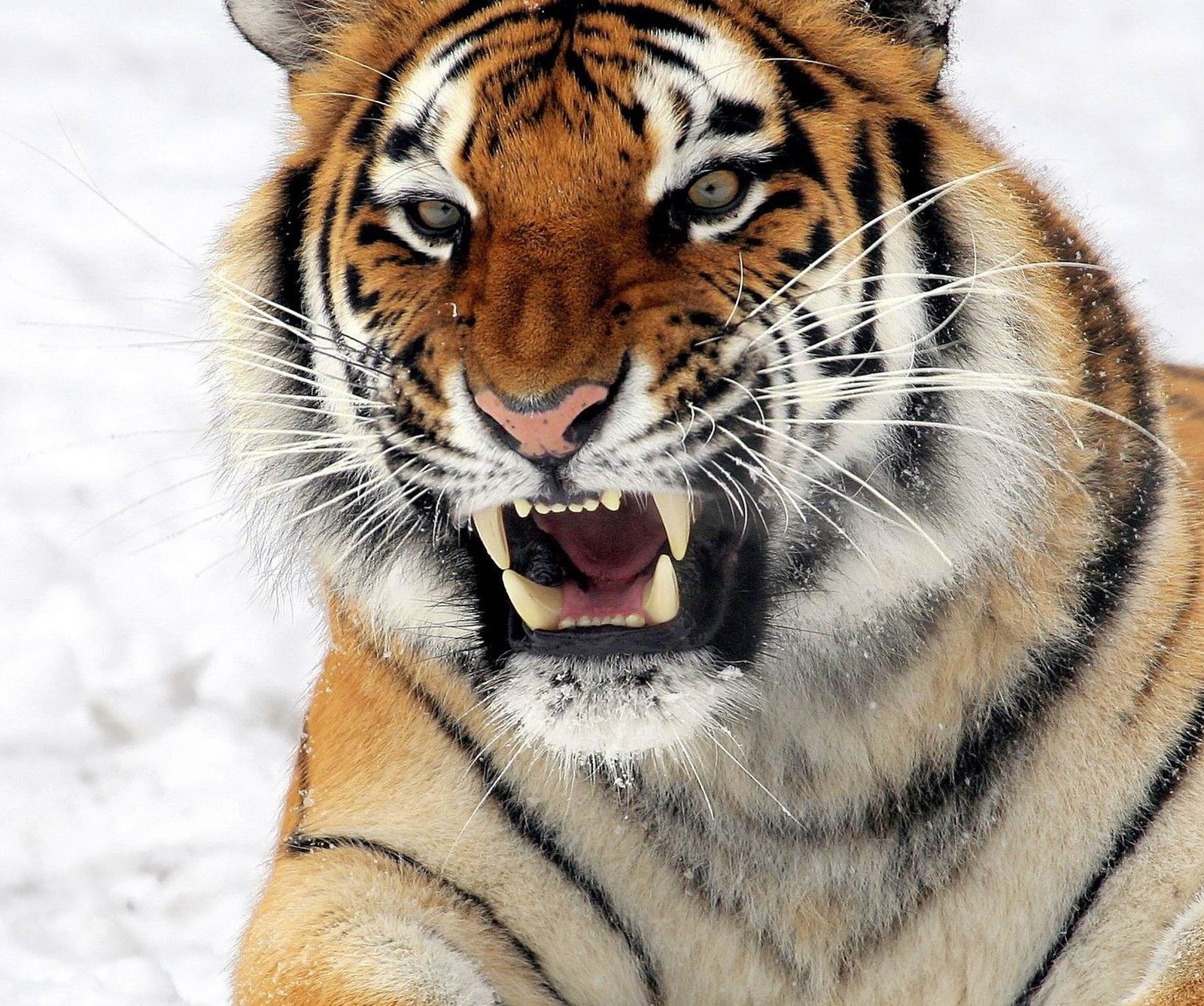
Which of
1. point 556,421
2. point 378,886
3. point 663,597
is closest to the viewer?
point 556,421

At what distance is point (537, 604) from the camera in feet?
4.50

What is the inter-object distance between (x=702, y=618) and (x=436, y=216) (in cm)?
40

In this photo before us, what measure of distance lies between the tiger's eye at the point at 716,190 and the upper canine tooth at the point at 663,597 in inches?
11.2

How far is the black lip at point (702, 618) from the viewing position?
52.6 inches

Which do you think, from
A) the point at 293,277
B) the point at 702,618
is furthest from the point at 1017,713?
the point at 293,277

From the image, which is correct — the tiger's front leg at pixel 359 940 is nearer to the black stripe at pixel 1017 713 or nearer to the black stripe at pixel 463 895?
the black stripe at pixel 463 895

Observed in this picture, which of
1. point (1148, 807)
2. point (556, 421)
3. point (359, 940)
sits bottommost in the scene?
point (359, 940)

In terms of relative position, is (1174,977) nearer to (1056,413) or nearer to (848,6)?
(1056,413)

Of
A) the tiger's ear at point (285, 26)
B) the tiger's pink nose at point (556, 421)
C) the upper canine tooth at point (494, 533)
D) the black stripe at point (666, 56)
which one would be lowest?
the upper canine tooth at point (494, 533)

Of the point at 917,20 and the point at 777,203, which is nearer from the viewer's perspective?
the point at 777,203

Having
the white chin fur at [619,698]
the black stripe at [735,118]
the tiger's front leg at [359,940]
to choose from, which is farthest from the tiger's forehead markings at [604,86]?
the tiger's front leg at [359,940]

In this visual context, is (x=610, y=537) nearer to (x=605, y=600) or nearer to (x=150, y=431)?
(x=605, y=600)

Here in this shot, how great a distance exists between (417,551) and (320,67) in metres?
0.48

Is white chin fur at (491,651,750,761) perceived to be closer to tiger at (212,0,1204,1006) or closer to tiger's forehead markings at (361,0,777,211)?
tiger at (212,0,1204,1006)
